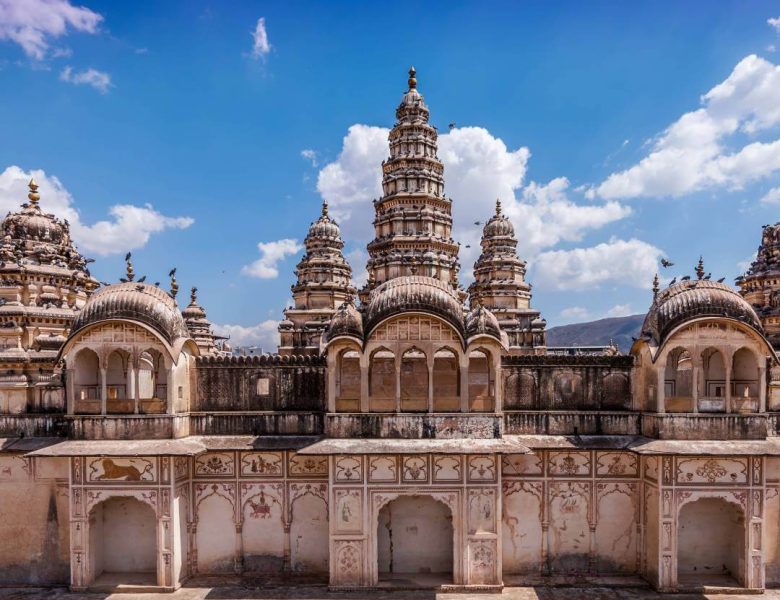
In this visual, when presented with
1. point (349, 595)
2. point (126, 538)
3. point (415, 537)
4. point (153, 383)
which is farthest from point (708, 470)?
point (153, 383)

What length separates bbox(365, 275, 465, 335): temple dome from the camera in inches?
603

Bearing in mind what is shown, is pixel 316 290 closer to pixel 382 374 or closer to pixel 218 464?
pixel 382 374

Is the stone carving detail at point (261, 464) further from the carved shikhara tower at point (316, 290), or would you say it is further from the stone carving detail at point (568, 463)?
the carved shikhara tower at point (316, 290)

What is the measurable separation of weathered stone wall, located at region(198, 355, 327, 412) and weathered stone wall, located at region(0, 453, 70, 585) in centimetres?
466

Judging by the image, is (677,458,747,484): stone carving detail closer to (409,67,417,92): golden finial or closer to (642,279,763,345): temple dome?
(642,279,763,345): temple dome

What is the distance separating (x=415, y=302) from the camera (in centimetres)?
1531

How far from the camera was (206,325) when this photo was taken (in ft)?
141

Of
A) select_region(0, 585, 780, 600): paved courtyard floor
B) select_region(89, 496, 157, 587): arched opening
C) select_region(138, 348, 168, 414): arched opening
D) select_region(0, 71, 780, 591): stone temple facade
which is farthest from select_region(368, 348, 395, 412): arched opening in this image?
select_region(89, 496, 157, 587): arched opening

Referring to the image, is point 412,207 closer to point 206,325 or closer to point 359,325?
point 359,325

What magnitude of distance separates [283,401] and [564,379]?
886cm

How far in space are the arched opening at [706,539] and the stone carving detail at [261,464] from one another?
12.2 meters

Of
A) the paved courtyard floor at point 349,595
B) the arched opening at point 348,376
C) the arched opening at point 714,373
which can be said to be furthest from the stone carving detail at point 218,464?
the arched opening at point 714,373

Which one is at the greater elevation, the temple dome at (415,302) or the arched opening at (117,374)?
the temple dome at (415,302)

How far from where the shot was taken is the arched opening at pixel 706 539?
16.1 meters
